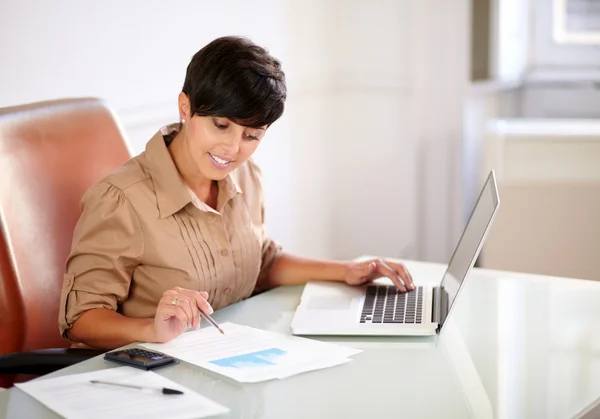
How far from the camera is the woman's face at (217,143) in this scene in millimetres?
1494

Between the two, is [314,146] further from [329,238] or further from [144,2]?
[144,2]

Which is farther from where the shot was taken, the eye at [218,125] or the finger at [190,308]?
the eye at [218,125]

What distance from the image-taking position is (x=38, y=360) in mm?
1351

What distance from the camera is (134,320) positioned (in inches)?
54.5

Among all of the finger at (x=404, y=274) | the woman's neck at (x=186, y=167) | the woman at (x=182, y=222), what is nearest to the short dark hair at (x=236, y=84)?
the woman at (x=182, y=222)

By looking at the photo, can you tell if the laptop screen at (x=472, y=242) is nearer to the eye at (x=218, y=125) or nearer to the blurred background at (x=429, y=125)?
the eye at (x=218, y=125)

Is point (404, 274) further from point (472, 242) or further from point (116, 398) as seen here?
point (116, 398)

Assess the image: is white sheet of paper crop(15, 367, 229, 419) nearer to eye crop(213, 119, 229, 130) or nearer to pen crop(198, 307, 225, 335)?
pen crop(198, 307, 225, 335)

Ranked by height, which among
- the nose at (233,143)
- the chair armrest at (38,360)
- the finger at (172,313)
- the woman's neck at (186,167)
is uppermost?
the nose at (233,143)

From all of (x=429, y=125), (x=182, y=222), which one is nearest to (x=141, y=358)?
(x=182, y=222)

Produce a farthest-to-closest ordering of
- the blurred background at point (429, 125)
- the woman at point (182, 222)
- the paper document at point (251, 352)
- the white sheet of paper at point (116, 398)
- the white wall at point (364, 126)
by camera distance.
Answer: the white wall at point (364, 126)
the blurred background at point (429, 125)
the woman at point (182, 222)
the paper document at point (251, 352)
the white sheet of paper at point (116, 398)

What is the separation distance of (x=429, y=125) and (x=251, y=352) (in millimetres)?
2419

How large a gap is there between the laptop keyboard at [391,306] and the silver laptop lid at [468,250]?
1.4 inches

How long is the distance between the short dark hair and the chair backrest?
30cm
